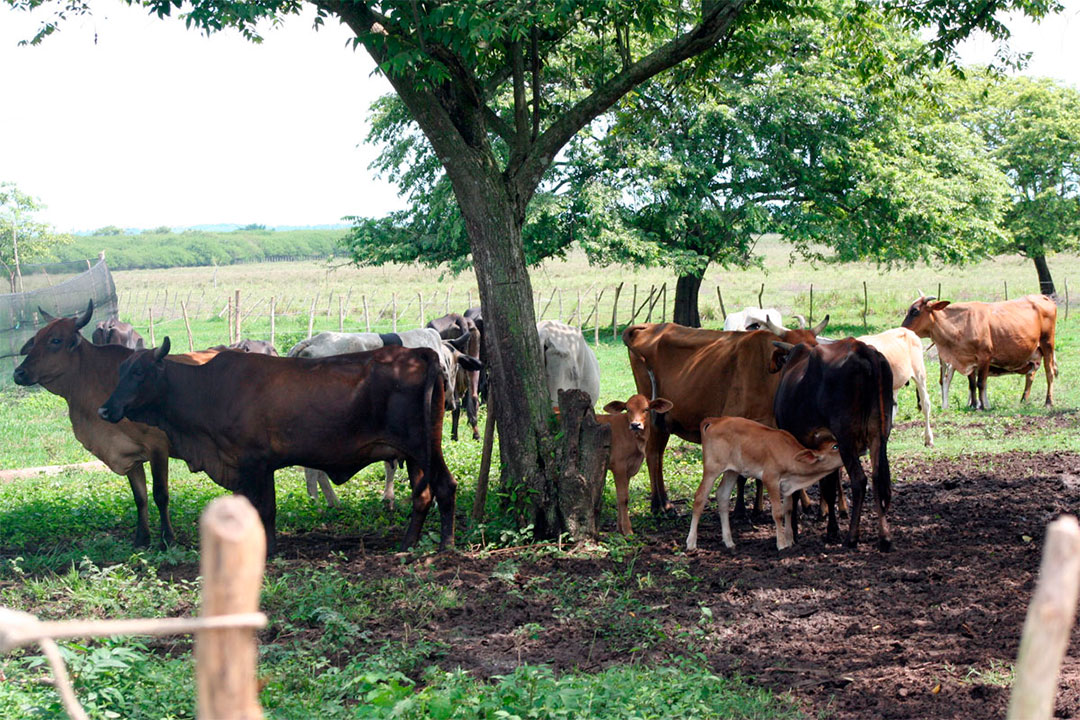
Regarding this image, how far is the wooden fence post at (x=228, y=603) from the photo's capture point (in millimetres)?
1946

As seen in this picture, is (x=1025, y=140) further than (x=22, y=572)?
Yes

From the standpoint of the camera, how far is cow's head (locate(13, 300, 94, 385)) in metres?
9.74

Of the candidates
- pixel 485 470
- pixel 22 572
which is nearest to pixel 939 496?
pixel 485 470

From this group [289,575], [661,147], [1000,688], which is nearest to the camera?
[1000,688]

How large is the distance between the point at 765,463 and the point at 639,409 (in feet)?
4.17

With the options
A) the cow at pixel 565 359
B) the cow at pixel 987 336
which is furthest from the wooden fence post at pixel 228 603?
the cow at pixel 987 336

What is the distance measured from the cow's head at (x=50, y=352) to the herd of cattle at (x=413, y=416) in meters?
0.01

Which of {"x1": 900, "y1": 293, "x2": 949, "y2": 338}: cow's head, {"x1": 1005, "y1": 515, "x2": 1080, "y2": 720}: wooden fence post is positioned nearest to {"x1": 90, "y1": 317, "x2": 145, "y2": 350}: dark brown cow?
{"x1": 900, "y1": 293, "x2": 949, "y2": 338}: cow's head

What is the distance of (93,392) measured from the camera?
9.76 m

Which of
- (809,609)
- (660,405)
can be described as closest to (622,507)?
(660,405)

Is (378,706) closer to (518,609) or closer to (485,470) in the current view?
(518,609)

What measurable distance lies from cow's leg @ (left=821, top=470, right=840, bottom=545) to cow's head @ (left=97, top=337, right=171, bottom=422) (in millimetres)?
5750

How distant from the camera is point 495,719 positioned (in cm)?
445

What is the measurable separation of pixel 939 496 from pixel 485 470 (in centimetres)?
450
